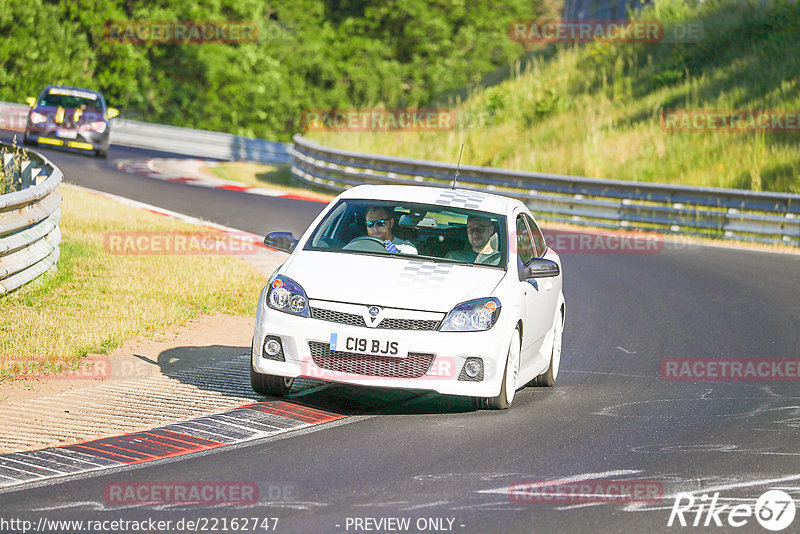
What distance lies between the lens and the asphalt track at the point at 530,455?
6004mm

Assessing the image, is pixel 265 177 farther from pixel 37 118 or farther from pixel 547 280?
pixel 547 280

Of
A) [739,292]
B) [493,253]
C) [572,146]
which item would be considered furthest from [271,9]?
[493,253]

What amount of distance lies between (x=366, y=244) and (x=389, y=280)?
86cm

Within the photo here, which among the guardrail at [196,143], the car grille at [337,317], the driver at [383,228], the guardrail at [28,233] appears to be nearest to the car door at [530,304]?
the driver at [383,228]

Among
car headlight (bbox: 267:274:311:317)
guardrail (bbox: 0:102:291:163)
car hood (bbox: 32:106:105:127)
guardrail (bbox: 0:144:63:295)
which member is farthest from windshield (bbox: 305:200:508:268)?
guardrail (bbox: 0:102:291:163)

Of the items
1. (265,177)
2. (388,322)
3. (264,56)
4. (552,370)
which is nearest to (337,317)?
(388,322)

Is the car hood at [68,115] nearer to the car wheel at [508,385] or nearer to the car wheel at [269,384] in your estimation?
the car wheel at [269,384]

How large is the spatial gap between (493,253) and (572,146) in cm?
2293

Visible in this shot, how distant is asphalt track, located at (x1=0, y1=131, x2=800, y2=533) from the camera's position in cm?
600

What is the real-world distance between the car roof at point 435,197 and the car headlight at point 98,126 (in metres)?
24.0

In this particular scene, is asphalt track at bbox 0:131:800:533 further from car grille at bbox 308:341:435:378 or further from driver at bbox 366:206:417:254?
driver at bbox 366:206:417:254

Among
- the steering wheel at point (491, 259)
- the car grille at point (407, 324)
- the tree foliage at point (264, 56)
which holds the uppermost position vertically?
the tree foliage at point (264, 56)

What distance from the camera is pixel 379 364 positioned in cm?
819

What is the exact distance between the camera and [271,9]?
231 feet
